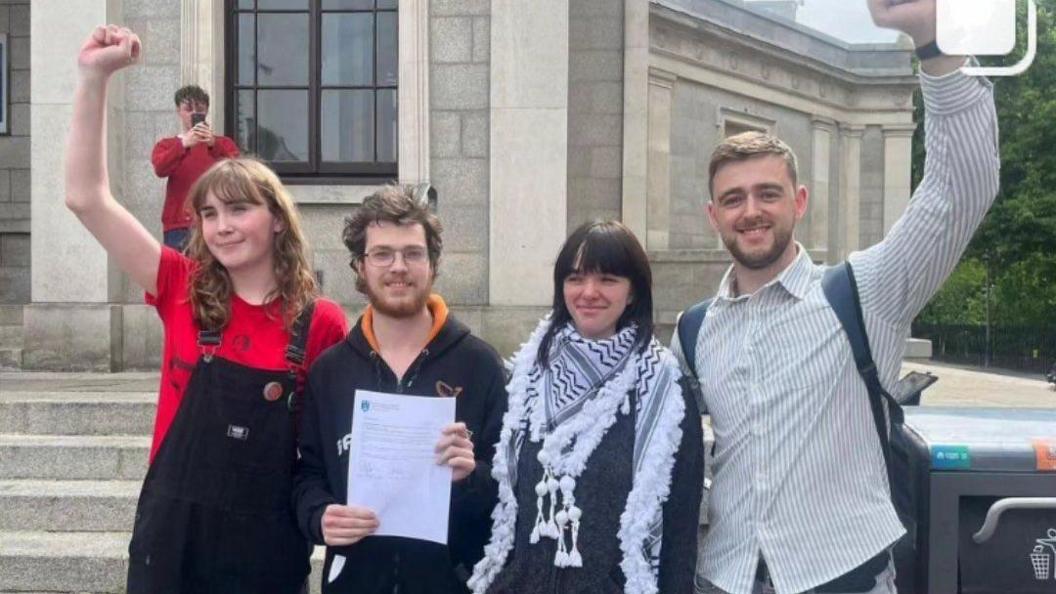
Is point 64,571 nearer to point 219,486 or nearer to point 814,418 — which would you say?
point 219,486

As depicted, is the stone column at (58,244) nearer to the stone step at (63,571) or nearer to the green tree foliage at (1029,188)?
the stone step at (63,571)

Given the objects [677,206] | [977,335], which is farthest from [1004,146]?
[677,206]

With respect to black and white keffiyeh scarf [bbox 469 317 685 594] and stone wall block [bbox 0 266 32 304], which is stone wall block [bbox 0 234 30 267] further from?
black and white keffiyeh scarf [bbox 469 317 685 594]

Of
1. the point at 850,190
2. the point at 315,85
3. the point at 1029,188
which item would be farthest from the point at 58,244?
the point at 1029,188

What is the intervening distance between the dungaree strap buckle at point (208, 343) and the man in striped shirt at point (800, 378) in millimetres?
Answer: 1441

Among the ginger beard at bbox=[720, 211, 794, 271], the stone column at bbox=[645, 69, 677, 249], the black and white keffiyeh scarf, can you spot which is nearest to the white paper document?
the black and white keffiyeh scarf

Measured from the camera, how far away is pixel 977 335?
97.5 ft

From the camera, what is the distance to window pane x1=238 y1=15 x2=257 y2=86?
934cm

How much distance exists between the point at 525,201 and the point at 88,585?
4765 millimetres

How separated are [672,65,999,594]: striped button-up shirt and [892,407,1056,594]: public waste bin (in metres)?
0.38

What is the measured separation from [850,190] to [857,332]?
1931 centimetres

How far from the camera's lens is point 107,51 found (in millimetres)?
2764

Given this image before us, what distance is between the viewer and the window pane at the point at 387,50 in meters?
9.28

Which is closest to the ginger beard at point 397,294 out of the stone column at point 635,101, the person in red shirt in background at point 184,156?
the person in red shirt in background at point 184,156
